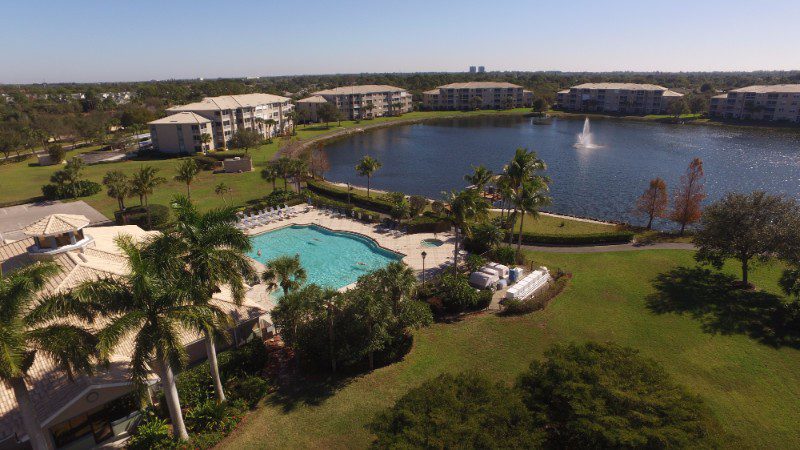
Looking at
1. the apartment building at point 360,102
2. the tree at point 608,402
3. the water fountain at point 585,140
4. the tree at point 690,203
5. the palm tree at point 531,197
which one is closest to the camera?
the tree at point 608,402

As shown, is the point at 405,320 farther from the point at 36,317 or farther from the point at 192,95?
the point at 192,95

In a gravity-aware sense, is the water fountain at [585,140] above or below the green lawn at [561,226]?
above

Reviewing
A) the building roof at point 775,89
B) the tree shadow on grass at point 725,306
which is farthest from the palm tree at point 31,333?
the building roof at point 775,89

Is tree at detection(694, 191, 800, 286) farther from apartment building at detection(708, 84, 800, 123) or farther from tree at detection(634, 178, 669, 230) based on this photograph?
apartment building at detection(708, 84, 800, 123)

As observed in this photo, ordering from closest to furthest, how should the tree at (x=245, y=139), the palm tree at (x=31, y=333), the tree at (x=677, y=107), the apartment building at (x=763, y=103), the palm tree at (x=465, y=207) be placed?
the palm tree at (x=31, y=333) → the palm tree at (x=465, y=207) → the tree at (x=245, y=139) → the apartment building at (x=763, y=103) → the tree at (x=677, y=107)

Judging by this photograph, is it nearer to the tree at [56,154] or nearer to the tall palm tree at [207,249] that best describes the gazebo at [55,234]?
the tall palm tree at [207,249]

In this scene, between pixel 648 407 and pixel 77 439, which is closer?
pixel 648 407

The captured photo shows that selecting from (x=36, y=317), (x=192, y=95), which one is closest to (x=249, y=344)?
(x=36, y=317)
